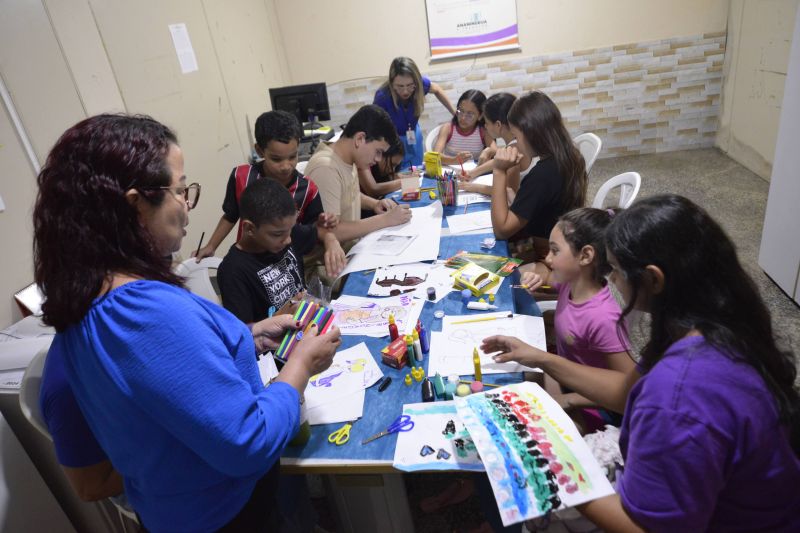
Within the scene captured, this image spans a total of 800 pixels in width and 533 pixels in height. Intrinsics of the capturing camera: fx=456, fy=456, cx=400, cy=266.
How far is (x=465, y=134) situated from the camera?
12.6 feet

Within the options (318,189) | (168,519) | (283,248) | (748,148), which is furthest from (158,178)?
(748,148)

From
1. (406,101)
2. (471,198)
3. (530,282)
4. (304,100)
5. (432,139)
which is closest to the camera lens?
(530,282)

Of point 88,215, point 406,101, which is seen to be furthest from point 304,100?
point 88,215

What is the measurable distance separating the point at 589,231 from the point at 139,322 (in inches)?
54.1

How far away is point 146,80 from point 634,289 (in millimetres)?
3095

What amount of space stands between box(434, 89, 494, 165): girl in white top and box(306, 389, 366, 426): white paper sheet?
261cm

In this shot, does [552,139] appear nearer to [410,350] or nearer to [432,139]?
[410,350]

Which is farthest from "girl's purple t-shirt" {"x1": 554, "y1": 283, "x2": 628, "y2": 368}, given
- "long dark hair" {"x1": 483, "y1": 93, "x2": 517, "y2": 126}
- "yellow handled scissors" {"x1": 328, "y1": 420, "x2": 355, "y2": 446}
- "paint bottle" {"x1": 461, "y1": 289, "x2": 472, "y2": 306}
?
"long dark hair" {"x1": 483, "y1": 93, "x2": 517, "y2": 126}

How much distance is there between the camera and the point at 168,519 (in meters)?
0.92

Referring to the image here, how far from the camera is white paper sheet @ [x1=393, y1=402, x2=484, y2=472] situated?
105 cm

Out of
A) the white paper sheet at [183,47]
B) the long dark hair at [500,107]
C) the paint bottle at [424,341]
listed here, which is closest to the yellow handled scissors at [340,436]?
the paint bottle at [424,341]

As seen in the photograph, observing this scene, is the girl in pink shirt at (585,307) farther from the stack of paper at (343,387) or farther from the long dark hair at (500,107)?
the long dark hair at (500,107)

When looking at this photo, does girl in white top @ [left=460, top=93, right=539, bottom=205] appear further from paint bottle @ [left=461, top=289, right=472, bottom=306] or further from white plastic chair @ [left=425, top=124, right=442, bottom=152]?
paint bottle @ [left=461, top=289, right=472, bottom=306]

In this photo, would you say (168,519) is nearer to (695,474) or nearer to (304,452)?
(304,452)
